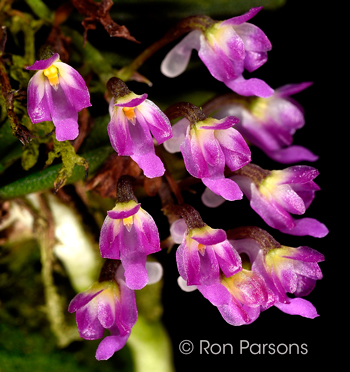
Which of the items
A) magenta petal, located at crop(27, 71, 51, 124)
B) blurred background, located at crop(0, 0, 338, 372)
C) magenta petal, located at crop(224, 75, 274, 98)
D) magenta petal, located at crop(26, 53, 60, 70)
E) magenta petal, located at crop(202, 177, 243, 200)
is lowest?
blurred background, located at crop(0, 0, 338, 372)

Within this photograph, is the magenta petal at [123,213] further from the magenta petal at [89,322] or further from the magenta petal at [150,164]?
the magenta petal at [89,322]

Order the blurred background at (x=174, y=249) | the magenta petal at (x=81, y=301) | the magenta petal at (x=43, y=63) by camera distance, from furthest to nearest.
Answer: the blurred background at (x=174, y=249), the magenta petal at (x=81, y=301), the magenta petal at (x=43, y=63)

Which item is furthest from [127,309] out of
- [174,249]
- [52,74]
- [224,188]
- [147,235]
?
[174,249]

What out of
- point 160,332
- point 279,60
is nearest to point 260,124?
point 279,60

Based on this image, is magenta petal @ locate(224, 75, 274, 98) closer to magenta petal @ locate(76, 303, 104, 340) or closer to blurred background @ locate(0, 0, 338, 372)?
blurred background @ locate(0, 0, 338, 372)

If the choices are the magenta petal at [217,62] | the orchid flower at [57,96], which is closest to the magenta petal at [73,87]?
the orchid flower at [57,96]
